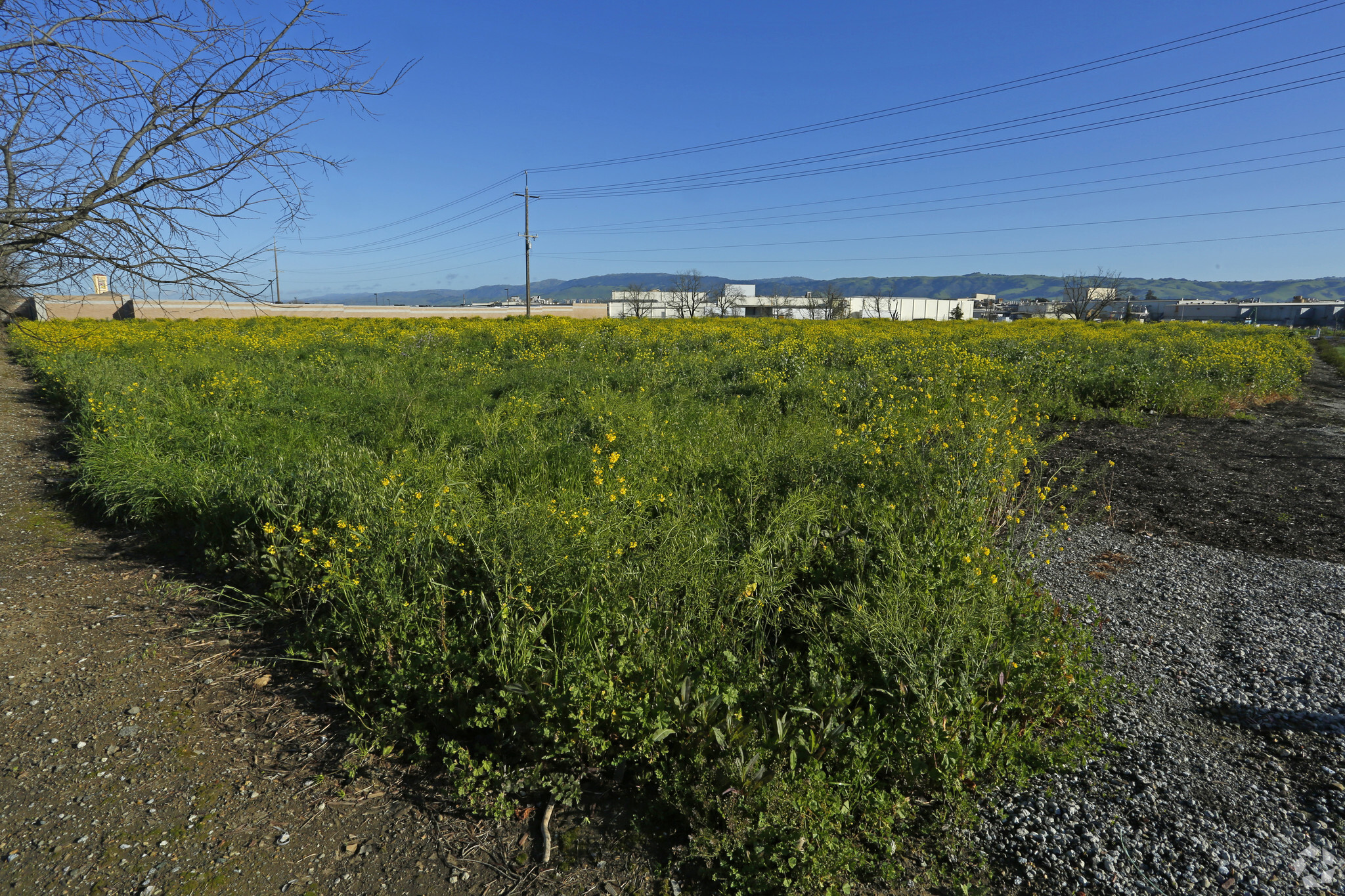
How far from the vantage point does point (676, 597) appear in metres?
3.77

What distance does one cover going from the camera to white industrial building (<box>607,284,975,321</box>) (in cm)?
8212

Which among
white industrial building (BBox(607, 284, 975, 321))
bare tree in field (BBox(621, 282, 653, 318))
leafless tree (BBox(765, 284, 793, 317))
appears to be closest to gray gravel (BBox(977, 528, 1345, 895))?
bare tree in field (BBox(621, 282, 653, 318))

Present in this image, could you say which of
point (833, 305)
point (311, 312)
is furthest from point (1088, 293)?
point (311, 312)

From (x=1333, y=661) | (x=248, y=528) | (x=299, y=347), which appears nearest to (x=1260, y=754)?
(x=1333, y=661)

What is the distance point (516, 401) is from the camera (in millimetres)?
8844

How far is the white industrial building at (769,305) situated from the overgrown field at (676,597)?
2761 inches

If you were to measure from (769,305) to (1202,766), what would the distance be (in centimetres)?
8935

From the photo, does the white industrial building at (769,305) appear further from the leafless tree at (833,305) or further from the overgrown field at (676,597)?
the overgrown field at (676,597)

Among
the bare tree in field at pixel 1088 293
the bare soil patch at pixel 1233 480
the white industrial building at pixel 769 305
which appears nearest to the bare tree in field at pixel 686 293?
the white industrial building at pixel 769 305

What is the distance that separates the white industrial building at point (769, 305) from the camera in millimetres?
82125

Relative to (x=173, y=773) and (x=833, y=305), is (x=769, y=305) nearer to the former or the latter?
(x=833, y=305)

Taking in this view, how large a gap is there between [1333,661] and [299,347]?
19816mm

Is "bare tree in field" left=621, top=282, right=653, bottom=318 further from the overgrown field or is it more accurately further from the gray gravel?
the gray gravel

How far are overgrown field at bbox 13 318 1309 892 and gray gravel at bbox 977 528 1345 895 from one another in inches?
10.1
